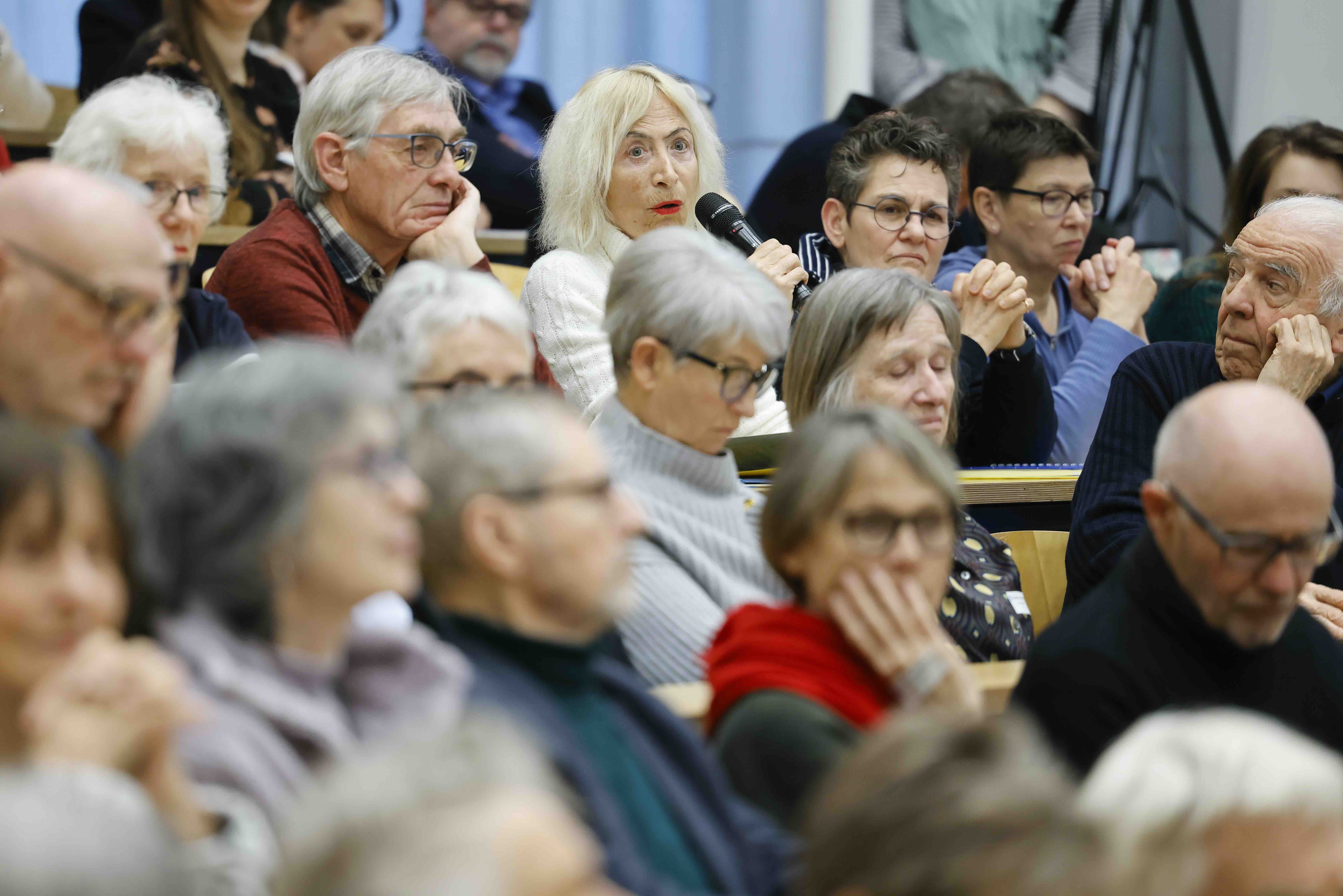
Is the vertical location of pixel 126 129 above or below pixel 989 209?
above

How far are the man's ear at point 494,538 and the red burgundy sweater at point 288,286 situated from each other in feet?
3.83

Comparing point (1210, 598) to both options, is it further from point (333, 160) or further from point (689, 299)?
point (333, 160)

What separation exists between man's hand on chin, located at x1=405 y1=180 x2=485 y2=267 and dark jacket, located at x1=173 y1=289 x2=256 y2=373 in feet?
1.66

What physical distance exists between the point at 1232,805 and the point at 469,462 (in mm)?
684

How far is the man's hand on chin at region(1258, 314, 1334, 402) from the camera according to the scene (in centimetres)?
260

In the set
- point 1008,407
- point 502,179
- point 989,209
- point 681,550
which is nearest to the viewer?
point 681,550

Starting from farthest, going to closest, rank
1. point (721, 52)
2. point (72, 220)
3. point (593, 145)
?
1. point (721, 52)
2. point (593, 145)
3. point (72, 220)

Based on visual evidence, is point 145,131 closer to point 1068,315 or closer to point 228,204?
point 228,204

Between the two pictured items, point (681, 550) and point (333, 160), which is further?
point (333, 160)

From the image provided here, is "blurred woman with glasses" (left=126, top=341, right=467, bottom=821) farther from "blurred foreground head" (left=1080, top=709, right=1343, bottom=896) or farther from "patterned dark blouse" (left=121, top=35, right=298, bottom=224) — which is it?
"patterned dark blouse" (left=121, top=35, right=298, bottom=224)

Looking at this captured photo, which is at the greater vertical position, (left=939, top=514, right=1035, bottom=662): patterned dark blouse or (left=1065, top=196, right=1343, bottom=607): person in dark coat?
(left=1065, top=196, right=1343, bottom=607): person in dark coat

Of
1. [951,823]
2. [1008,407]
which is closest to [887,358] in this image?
[1008,407]

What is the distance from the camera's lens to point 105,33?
3420 millimetres

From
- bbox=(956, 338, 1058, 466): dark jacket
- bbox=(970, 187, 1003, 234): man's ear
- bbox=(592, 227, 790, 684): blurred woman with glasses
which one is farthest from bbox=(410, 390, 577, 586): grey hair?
bbox=(970, 187, 1003, 234): man's ear
